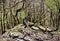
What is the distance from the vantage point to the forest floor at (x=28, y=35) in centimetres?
411

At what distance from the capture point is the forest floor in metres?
4.11

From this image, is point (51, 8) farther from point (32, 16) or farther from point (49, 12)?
point (32, 16)

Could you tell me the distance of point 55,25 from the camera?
4488 mm

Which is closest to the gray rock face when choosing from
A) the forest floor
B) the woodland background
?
the forest floor

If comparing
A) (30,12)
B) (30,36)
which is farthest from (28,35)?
(30,12)

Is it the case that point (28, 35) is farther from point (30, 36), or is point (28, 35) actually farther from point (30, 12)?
point (30, 12)

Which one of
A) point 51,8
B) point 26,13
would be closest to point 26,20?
point 26,13

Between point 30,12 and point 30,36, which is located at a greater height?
point 30,12

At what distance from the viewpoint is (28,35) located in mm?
4254

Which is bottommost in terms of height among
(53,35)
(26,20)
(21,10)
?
(53,35)

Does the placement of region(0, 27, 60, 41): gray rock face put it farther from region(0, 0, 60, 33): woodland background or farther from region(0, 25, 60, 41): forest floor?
region(0, 0, 60, 33): woodland background

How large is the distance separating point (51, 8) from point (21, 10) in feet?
3.23

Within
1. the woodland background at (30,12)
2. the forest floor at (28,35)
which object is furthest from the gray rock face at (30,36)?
the woodland background at (30,12)

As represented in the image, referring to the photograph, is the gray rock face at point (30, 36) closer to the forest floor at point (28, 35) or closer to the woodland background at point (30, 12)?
the forest floor at point (28, 35)
